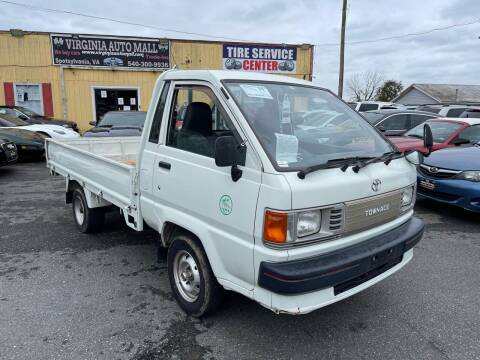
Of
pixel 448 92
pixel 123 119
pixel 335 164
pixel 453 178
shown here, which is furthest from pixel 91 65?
pixel 448 92

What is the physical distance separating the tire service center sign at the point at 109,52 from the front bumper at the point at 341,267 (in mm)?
17844

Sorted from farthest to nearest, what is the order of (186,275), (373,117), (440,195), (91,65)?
1. (91,65)
2. (373,117)
3. (440,195)
4. (186,275)

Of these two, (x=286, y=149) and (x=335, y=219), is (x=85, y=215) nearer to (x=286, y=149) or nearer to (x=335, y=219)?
(x=286, y=149)

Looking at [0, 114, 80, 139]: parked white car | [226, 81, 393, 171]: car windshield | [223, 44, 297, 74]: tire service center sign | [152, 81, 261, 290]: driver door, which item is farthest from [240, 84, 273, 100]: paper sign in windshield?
[223, 44, 297, 74]: tire service center sign

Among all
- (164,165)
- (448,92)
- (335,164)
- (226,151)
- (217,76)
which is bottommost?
(164,165)

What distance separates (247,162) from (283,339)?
1400 mm

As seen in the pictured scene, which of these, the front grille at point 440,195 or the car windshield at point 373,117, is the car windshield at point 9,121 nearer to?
the car windshield at point 373,117

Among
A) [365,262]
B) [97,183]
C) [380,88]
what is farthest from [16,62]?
[380,88]

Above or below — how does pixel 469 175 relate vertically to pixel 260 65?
below

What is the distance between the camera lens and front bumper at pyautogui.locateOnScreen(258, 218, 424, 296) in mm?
2342

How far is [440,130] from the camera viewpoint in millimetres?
8125

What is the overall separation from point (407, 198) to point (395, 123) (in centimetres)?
790

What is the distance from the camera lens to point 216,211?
2.68 metres

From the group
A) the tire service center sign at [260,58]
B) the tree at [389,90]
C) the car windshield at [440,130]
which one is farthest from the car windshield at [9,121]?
the tree at [389,90]
